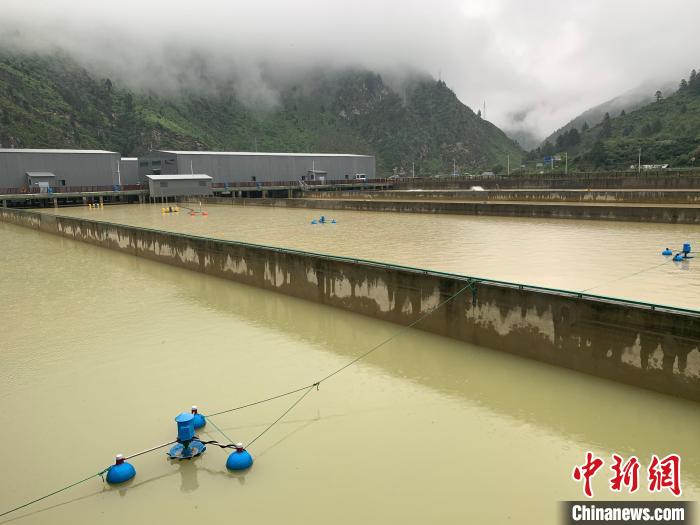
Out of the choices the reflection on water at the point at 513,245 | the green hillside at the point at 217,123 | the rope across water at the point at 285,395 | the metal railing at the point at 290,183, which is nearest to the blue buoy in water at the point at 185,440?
the rope across water at the point at 285,395

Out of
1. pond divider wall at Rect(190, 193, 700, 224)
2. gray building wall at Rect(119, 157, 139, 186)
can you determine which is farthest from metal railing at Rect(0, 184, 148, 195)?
pond divider wall at Rect(190, 193, 700, 224)

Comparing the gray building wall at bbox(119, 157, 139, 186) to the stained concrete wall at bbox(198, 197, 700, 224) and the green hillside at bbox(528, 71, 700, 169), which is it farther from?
the green hillside at bbox(528, 71, 700, 169)

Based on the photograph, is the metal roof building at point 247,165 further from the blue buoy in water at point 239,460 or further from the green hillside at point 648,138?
the blue buoy in water at point 239,460

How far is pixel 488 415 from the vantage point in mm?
7578

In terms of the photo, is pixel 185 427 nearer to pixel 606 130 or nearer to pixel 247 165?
pixel 247 165

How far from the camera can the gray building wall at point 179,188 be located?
6222cm

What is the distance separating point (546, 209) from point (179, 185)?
1896 inches

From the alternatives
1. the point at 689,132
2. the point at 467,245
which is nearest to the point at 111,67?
the point at 689,132

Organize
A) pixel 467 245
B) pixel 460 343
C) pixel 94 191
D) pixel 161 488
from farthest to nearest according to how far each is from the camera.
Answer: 1. pixel 94 191
2. pixel 467 245
3. pixel 460 343
4. pixel 161 488

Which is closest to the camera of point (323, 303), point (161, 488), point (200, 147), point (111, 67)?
point (161, 488)

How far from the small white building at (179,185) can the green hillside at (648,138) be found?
72638mm

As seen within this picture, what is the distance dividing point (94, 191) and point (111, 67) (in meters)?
121

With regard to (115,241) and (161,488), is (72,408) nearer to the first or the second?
(161,488)

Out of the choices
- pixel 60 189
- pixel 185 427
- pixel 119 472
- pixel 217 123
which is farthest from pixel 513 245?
pixel 217 123
